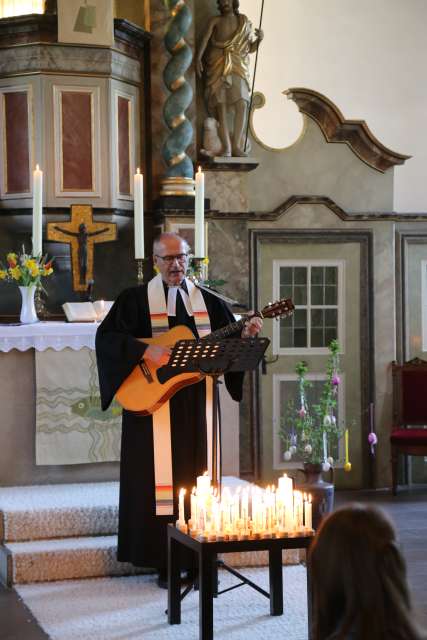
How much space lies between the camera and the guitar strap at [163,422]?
5637 millimetres

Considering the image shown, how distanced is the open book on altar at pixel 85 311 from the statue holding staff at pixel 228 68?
207cm

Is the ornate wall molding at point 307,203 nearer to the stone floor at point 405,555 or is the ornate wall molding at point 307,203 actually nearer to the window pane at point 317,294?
the window pane at point 317,294

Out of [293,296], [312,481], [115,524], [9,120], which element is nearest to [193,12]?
[9,120]

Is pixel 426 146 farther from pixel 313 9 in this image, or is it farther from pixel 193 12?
pixel 193 12

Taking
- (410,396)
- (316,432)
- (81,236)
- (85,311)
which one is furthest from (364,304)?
(85,311)

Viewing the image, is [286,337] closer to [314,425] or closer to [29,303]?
[314,425]

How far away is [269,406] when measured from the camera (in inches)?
372

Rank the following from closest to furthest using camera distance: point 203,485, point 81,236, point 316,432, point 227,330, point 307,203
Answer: point 203,485
point 227,330
point 81,236
point 316,432
point 307,203

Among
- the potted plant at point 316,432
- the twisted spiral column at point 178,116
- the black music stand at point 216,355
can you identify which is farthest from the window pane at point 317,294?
the black music stand at point 216,355

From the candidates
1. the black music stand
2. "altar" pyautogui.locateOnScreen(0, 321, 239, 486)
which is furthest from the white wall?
the black music stand

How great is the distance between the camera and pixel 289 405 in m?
9.34

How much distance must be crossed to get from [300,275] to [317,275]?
16 cm

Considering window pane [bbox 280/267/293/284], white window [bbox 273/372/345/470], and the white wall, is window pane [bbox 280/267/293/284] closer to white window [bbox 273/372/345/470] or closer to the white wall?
white window [bbox 273/372/345/470]

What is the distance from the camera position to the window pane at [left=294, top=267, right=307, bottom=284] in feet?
31.4
